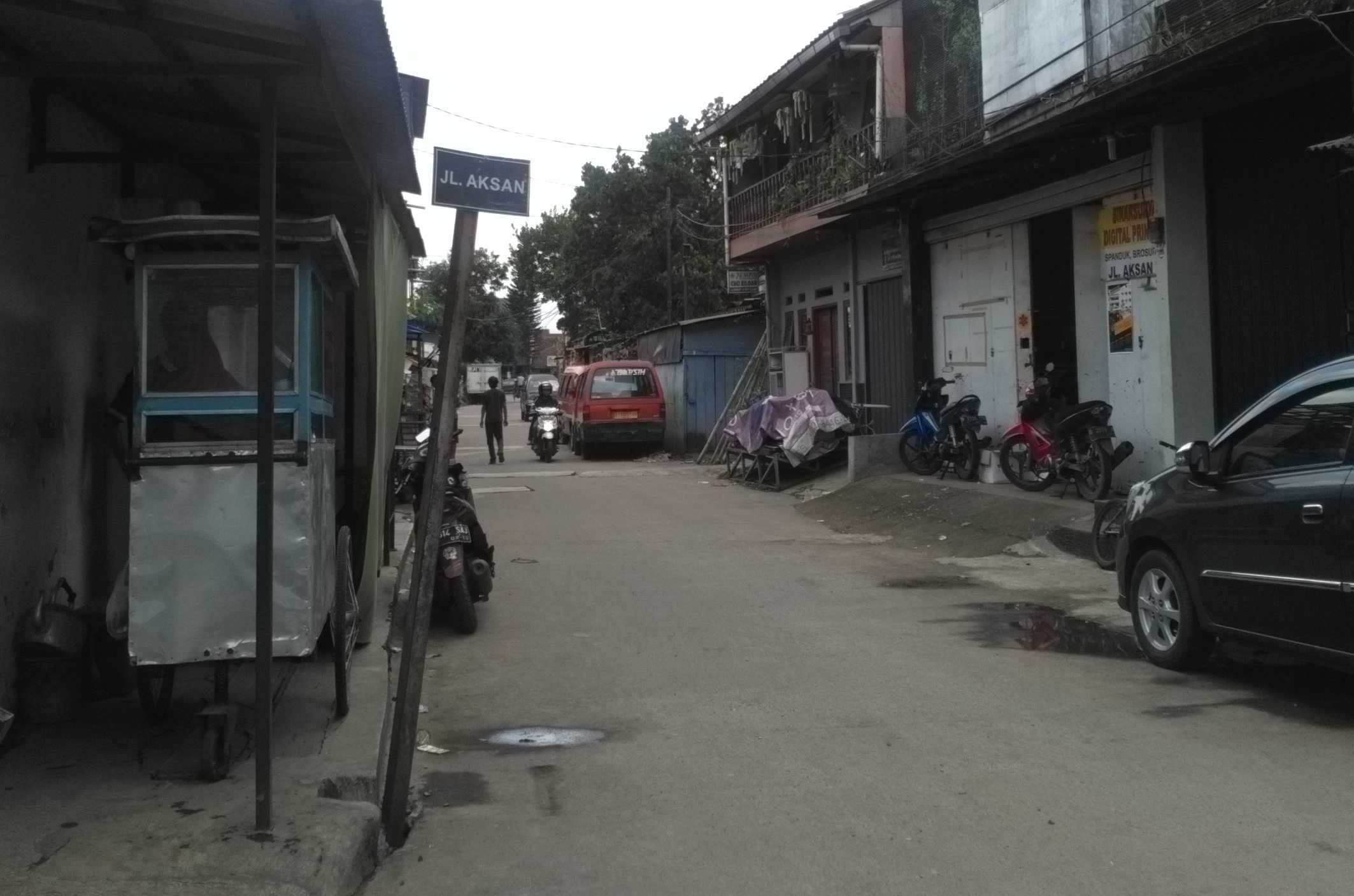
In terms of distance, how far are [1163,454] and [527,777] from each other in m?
9.48

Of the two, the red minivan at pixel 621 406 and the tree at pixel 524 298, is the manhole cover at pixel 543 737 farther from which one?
the tree at pixel 524 298

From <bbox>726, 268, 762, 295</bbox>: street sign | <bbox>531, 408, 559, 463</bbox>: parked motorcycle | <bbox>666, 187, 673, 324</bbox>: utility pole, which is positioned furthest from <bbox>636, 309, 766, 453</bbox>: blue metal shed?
<bbox>666, 187, 673, 324</bbox>: utility pole

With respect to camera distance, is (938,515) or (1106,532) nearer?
(1106,532)

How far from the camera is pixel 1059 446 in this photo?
1334cm

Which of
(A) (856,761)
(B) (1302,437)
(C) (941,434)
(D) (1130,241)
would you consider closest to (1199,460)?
(B) (1302,437)

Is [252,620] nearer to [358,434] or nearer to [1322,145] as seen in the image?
[358,434]

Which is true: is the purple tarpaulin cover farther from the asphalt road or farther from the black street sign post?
the black street sign post

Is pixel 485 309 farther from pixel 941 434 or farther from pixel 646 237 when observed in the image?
pixel 941 434

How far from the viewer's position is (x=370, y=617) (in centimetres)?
759

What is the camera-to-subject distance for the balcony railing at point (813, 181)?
62.7 feet

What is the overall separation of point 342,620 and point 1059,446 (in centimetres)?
958

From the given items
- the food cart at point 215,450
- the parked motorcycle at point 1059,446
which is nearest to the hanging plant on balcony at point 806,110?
the parked motorcycle at point 1059,446

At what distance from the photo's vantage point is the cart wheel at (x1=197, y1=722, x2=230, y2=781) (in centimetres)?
478

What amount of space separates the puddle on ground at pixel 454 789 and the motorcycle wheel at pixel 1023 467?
9.77 meters
